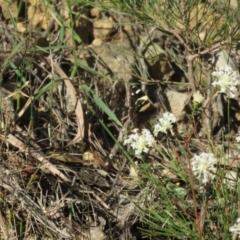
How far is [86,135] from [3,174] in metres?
0.39

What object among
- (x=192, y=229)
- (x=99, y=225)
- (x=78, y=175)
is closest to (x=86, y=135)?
(x=78, y=175)

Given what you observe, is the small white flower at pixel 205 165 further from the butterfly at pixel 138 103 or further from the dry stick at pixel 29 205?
the butterfly at pixel 138 103

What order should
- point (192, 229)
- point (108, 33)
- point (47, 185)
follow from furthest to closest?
point (108, 33) < point (47, 185) < point (192, 229)

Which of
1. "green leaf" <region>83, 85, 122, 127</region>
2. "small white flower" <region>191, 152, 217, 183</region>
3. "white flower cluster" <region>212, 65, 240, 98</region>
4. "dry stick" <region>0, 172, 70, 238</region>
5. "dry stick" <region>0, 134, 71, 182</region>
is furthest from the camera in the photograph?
"green leaf" <region>83, 85, 122, 127</region>

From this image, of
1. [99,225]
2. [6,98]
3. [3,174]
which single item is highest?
[6,98]

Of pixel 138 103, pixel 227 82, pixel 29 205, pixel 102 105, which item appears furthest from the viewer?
pixel 138 103

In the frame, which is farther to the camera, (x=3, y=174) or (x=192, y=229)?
(x=3, y=174)

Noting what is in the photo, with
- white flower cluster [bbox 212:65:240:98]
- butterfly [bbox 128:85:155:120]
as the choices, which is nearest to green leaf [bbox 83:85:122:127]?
butterfly [bbox 128:85:155:120]

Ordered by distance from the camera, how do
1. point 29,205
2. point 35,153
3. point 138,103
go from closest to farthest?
1. point 29,205
2. point 35,153
3. point 138,103

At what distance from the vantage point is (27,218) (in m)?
2.04

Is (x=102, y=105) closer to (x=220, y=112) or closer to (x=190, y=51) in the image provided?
(x=190, y=51)

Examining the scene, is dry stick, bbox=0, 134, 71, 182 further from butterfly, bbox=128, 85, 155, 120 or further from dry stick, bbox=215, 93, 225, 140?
dry stick, bbox=215, 93, 225, 140

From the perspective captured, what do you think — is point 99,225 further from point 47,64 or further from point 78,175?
point 47,64

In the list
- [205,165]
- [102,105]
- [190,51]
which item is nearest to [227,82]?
[205,165]
